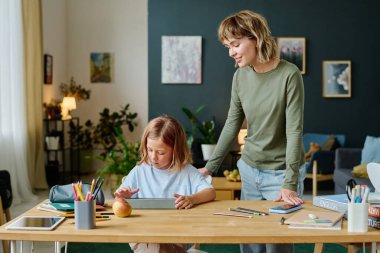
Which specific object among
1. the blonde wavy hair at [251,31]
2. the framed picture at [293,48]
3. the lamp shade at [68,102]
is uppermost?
the framed picture at [293,48]

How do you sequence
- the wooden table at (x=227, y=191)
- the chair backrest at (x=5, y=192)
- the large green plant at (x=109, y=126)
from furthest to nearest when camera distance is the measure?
the large green plant at (x=109, y=126), the wooden table at (x=227, y=191), the chair backrest at (x=5, y=192)

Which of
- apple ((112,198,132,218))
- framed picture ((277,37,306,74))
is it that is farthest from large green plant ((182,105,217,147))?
apple ((112,198,132,218))

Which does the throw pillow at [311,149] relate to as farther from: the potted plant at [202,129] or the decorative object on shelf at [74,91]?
the decorative object on shelf at [74,91]

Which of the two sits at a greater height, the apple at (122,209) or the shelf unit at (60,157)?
the apple at (122,209)

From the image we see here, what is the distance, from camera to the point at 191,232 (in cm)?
206

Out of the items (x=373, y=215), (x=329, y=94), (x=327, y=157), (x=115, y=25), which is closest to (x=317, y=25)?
(x=329, y=94)

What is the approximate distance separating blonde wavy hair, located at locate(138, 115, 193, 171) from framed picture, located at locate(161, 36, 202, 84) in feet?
16.8

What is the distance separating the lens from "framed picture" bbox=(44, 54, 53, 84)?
27.7 feet

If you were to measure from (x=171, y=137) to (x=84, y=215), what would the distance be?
660mm

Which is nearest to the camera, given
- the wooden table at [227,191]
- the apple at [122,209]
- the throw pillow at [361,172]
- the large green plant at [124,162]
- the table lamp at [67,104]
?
the apple at [122,209]

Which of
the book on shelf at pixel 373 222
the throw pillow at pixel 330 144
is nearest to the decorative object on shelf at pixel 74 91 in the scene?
the throw pillow at pixel 330 144

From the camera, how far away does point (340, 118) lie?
306 inches

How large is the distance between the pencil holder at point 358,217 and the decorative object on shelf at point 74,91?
724 cm

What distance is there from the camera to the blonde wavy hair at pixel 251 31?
253 cm
